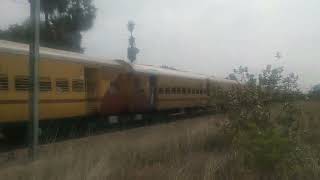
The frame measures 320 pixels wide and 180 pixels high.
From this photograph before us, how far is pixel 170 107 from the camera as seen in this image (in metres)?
30.9

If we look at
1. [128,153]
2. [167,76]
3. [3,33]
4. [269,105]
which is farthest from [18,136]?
[3,33]

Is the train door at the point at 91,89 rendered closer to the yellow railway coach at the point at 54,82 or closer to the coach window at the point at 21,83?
the yellow railway coach at the point at 54,82

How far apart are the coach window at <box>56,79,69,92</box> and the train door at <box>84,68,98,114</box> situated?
185cm

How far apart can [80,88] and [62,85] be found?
139 cm

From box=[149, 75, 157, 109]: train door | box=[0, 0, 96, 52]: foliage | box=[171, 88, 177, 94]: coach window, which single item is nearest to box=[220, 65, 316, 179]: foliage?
box=[149, 75, 157, 109]: train door

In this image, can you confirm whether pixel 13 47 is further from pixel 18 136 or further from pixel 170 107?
pixel 170 107

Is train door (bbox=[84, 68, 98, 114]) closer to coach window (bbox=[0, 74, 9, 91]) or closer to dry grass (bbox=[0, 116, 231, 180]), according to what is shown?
coach window (bbox=[0, 74, 9, 91])

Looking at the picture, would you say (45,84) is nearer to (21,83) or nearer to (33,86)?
(21,83)

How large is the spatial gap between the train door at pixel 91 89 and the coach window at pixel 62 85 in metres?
1.85

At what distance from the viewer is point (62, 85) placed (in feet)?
62.2

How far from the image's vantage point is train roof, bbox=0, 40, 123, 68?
16520 millimetres

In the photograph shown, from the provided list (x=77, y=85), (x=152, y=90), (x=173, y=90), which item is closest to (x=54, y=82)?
(x=77, y=85)

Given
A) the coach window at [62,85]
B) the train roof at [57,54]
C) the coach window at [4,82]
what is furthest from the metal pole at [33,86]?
the coach window at [62,85]

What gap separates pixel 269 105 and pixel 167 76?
685 inches
